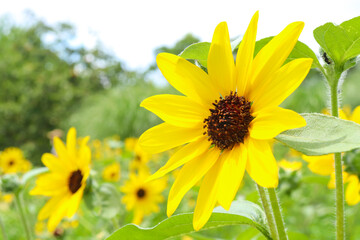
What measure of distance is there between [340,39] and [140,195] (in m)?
1.74

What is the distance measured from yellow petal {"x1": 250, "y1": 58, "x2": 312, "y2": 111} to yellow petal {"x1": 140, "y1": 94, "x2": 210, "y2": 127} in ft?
0.41

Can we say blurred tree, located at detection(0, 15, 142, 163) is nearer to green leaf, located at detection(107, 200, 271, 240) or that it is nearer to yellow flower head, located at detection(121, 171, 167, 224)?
yellow flower head, located at detection(121, 171, 167, 224)

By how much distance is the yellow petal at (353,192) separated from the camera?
2.63 ft

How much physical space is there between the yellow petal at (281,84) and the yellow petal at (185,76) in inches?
3.7

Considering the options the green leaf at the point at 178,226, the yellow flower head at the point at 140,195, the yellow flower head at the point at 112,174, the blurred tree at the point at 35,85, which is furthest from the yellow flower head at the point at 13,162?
the blurred tree at the point at 35,85

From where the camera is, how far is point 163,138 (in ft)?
2.11

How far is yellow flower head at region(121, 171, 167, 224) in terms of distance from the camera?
2.04 meters

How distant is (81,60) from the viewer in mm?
17859

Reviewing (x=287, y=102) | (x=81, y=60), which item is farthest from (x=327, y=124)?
(x=81, y=60)

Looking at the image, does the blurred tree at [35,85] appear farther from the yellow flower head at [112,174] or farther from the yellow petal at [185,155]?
the yellow petal at [185,155]

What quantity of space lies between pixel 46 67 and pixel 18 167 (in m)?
13.7

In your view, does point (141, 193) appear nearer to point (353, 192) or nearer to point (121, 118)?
point (353, 192)

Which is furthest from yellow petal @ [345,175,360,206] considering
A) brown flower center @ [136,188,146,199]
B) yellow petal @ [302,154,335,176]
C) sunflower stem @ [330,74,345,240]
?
brown flower center @ [136,188,146,199]

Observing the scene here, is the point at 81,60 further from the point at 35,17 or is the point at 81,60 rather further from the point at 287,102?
the point at 287,102
